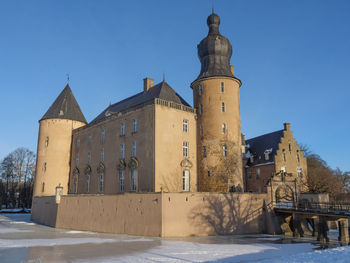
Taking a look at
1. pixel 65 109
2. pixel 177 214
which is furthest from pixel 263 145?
pixel 65 109

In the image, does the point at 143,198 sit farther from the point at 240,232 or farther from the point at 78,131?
the point at 78,131

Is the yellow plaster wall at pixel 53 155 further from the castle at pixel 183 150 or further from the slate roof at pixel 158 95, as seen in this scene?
the slate roof at pixel 158 95

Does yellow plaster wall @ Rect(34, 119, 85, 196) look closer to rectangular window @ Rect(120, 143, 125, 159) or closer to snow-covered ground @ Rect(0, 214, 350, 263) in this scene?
rectangular window @ Rect(120, 143, 125, 159)

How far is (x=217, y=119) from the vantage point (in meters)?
28.3

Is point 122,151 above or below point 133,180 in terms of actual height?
above

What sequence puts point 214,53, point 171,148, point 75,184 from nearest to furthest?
1. point 171,148
2. point 214,53
3. point 75,184

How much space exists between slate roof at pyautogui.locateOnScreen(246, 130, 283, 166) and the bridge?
364 inches

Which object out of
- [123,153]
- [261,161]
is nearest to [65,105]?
[123,153]

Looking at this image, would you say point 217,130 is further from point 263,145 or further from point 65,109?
point 65,109

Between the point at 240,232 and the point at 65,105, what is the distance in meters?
26.9

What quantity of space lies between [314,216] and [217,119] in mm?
11064

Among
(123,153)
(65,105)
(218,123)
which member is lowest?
(123,153)

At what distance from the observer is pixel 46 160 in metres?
37.1

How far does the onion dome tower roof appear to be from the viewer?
1171 inches
